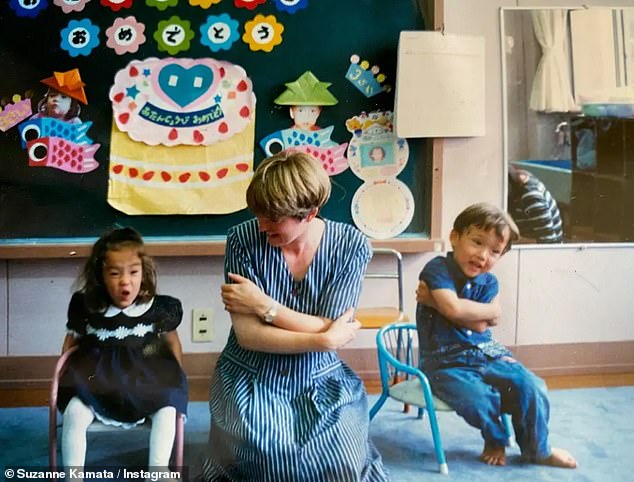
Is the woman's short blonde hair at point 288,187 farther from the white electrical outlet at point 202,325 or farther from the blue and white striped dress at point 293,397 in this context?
the white electrical outlet at point 202,325

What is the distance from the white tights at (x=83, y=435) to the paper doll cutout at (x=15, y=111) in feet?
1.25

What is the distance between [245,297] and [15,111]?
40 cm

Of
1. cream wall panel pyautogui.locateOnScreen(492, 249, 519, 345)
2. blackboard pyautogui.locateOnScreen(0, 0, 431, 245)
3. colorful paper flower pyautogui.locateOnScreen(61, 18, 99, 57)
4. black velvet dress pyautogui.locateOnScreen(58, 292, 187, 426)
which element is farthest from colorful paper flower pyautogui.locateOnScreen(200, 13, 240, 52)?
cream wall panel pyautogui.locateOnScreen(492, 249, 519, 345)

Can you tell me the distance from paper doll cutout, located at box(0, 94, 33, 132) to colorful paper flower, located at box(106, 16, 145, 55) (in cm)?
14

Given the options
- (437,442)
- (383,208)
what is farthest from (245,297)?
(437,442)

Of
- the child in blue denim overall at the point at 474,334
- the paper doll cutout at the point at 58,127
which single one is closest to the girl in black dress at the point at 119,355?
the paper doll cutout at the point at 58,127

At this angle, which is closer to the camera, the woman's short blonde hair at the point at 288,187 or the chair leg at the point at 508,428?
the woman's short blonde hair at the point at 288,187

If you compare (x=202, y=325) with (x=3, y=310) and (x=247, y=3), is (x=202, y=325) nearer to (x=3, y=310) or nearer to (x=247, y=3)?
(x=3, y=310)

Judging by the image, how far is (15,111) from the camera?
906mm

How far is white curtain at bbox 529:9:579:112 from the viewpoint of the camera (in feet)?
3.08

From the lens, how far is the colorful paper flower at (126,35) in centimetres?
91

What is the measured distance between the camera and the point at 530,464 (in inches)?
37.9

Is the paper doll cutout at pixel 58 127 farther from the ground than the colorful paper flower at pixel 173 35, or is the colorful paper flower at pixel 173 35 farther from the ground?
the colorful paper flower at pixel 173 35

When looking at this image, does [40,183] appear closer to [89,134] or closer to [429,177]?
[89,134]
